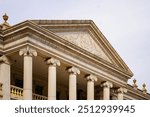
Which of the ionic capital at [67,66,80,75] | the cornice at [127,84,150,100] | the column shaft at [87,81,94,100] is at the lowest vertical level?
the column shaft at [87,81,94,100]

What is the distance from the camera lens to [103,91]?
4050 cm

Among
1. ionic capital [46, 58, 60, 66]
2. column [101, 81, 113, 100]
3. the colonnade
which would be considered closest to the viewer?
the colonnade

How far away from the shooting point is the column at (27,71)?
30.0 m

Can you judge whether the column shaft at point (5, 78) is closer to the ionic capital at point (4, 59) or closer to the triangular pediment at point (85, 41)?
the ionic capital at point (4, 59)

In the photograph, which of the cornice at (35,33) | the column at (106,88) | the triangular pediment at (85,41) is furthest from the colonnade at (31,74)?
the triangular pediment at (85,41)

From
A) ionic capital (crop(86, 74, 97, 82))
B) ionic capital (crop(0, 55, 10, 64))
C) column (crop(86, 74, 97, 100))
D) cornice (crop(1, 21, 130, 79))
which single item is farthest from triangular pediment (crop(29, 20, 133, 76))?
ionic capital (crop(0, 55, 10, 64))

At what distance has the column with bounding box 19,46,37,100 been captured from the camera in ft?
98.3

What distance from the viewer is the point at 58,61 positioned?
109 ft

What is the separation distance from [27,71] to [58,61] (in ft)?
12.5

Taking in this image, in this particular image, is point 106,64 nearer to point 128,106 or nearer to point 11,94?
point 11,94

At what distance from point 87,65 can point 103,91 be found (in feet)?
15.6

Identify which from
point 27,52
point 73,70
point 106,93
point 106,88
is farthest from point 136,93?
point 27,52

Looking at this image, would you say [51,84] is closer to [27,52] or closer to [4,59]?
[27,52]

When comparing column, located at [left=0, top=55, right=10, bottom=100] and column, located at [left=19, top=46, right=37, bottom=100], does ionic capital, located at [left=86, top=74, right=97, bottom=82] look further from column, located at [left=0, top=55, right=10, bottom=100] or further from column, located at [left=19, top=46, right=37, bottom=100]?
column, located at [left=0, top=55, right=10, bottom=100]
